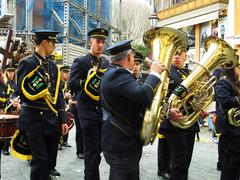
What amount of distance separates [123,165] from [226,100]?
207 centimetres

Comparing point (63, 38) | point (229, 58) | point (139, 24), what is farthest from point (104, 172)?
point (139, 24)

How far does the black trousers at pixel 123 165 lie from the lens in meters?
3.73

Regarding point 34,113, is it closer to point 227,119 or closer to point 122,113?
point 122,113

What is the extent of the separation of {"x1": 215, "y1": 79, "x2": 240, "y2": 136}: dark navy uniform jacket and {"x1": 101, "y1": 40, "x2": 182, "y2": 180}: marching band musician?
174 cm

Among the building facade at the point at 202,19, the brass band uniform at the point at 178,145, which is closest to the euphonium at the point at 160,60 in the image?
the brass band uniform at the point at 178,145

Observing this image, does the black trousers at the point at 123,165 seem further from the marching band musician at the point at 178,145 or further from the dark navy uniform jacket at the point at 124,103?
the marching band musician at the point at 178,145

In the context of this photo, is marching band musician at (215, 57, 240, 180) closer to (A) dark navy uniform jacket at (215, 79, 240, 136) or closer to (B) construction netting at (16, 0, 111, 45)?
(A) dark navy uniform jacket at (215, 79, 240, 136)

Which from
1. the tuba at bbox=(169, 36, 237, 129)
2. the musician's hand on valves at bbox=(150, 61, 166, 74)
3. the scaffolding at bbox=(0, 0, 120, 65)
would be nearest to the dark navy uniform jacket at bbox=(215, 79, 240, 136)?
the tuba at bbox=(169, 36, 237, 129)

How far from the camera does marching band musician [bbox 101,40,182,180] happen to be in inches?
143

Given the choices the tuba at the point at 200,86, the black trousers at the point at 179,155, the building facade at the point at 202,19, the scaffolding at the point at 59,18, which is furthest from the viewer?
the building facade at the point at 202,19

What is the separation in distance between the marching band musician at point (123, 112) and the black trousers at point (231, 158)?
1875mm

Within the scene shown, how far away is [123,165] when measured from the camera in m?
3.73

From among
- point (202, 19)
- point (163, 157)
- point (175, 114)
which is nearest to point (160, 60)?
point (175, 114)

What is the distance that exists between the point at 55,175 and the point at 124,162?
2.77 m
